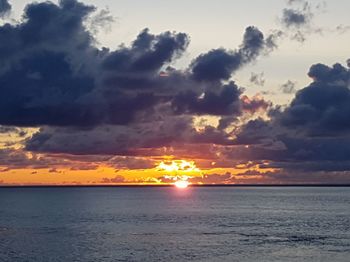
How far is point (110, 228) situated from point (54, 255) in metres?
47.6

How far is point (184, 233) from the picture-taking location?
431ft

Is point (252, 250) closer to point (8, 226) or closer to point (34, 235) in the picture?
point (34, 235)

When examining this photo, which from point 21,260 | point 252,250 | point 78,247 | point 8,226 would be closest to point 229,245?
point 252,250

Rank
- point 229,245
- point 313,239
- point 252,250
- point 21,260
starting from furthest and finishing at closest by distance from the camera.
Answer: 1. point 313,239
2. point 229,245
3. point 252,250
4. point 21,260


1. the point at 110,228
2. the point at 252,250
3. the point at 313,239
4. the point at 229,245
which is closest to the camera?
the point at 252,250

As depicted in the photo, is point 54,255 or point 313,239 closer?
point 54,255

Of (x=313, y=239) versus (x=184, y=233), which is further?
(x=184, y=233)

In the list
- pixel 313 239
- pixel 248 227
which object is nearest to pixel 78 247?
pixel 313 239

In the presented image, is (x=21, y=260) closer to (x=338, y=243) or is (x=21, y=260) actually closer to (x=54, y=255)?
(x=54, y=255)

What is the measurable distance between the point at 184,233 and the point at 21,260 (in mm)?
48253

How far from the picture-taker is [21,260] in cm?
9081

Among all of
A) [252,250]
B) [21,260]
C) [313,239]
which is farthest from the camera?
[313,239]

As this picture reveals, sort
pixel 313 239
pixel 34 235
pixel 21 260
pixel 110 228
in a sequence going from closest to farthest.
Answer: pixel 21 260
pixel 313 239
pixel 34 235
pixel 110 228

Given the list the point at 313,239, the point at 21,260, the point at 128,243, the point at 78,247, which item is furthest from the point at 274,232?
the point at 21,260
